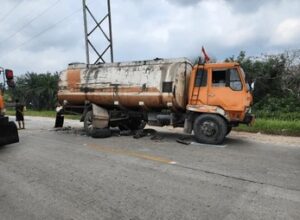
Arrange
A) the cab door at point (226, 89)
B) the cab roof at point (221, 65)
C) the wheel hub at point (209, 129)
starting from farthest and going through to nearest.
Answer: the wheel hub at point (209, 129), the cab roof at point (221, 65), the cab door at point (226, 89)

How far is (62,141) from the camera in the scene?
10.8 metres

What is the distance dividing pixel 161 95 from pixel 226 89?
2.19 m

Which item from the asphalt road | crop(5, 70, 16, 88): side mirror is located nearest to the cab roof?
the asphalt road

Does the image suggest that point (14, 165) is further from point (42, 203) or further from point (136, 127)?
point (136, 127)

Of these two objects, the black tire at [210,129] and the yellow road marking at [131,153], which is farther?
the black tire at [210,129]

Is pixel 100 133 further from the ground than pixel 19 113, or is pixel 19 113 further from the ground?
pixel 19 113

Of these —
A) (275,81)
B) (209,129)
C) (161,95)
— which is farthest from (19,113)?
(275,81)

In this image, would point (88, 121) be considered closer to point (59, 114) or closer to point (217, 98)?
point (59, 114)

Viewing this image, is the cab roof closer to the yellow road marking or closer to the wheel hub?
the wheel hub

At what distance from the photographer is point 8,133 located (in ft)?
29.2

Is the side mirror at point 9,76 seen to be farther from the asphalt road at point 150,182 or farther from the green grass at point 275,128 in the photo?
the green grass at point 275,128

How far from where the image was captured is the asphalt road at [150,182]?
4.46 metres

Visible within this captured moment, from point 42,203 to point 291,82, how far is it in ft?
61.9

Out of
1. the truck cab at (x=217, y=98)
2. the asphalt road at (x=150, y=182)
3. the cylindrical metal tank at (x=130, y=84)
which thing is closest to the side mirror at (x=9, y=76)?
the asphalt road at (x=150, y=182)
